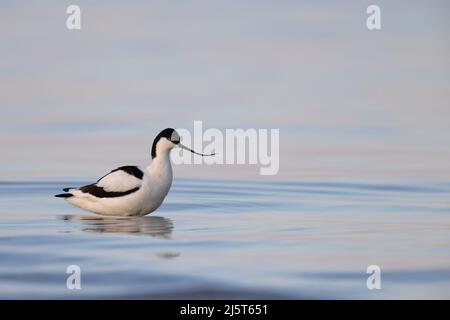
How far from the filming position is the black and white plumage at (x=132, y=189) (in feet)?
42.5

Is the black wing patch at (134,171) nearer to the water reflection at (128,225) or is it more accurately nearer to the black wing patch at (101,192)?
the black wing patch at (101,192)

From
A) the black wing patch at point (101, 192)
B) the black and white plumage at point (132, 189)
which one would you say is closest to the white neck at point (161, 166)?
the black and white plumage at point (132, 189)

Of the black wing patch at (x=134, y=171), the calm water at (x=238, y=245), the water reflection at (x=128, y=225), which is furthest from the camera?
the black wing patch at (x=134, y=171)

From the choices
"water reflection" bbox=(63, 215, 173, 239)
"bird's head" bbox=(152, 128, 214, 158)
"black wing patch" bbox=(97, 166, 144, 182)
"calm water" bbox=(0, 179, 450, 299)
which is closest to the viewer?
"calm water" bbox=(0, 179, 450, 299)

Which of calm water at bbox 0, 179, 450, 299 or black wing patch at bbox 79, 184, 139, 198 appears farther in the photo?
black wing patch at bbox 79, 184, 139, 198

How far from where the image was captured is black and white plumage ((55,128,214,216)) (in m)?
12.9

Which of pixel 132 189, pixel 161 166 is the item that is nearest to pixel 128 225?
pixel 132 189

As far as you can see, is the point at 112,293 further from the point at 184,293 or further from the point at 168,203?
the point at 168,203

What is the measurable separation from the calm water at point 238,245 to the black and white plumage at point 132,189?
0.20 m

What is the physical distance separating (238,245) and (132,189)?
2530 mm

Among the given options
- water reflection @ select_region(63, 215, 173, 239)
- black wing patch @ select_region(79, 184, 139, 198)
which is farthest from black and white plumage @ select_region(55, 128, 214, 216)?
water reflection @ select_region(63, 215, 173, 239)

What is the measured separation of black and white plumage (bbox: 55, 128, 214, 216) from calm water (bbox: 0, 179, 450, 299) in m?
0.20

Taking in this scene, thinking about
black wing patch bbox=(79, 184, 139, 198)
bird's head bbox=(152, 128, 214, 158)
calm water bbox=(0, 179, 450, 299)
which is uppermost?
bird's head bbox=(152, 128, 214, 158)

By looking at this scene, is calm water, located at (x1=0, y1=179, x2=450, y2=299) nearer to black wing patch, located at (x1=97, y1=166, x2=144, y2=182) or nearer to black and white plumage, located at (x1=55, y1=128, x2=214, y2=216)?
black and white plumage, located at (x1=55, y1=128, x2=214, y2=216)
